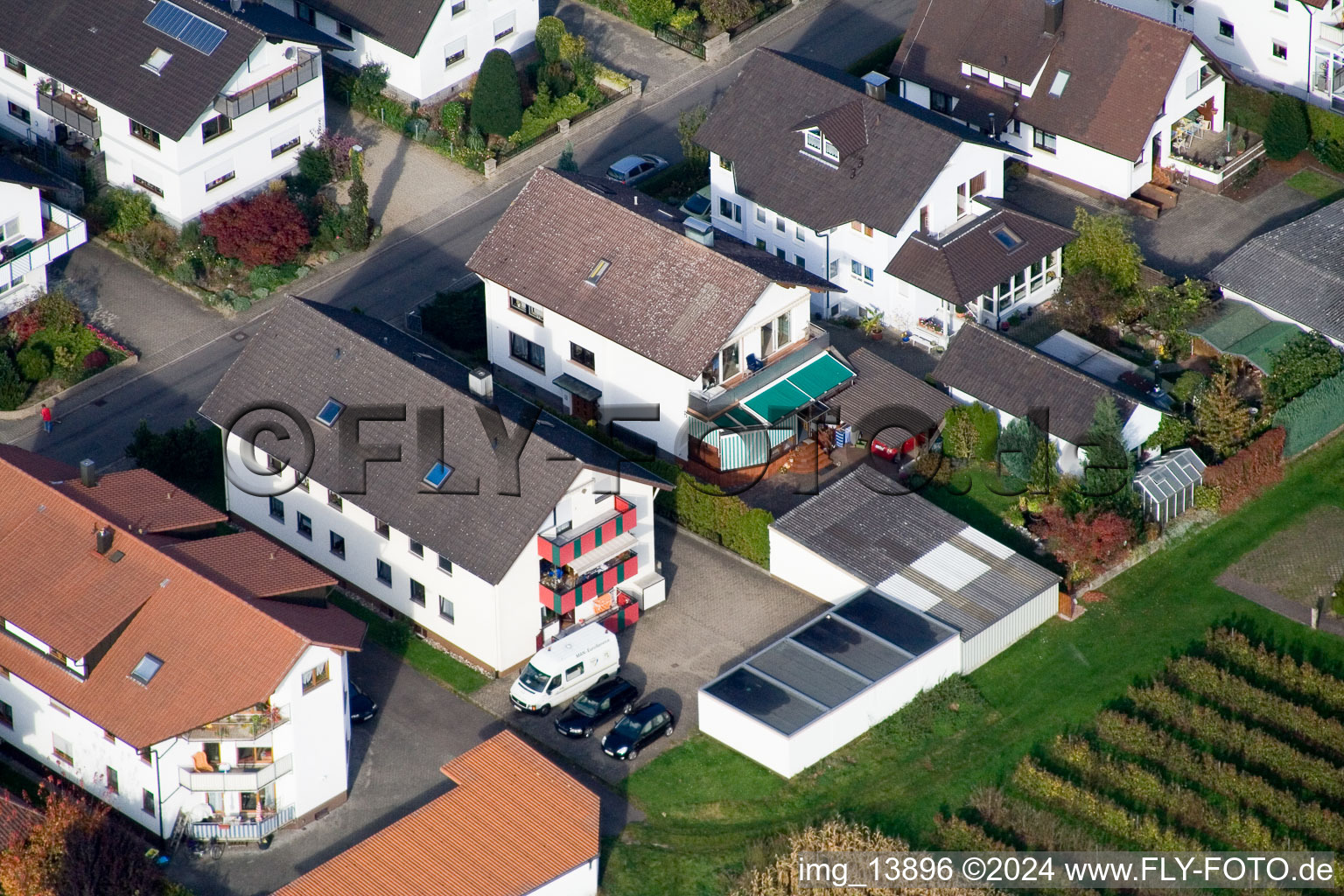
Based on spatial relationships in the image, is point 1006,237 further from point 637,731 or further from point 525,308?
point 637,731

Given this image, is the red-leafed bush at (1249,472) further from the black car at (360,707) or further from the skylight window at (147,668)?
the skylight window at (147,668)

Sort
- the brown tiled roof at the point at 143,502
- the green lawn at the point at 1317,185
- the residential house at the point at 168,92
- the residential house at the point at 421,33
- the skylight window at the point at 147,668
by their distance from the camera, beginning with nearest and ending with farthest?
the skylight window at the point at 147,668 → the brown tiled roof at the point at 143,502 → the residential house at the point at 168,92 → the green lawn at the point at 1317,185 → the residential house at the point at 421,33

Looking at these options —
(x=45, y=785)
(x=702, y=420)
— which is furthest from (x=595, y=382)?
(x=45, y=785)

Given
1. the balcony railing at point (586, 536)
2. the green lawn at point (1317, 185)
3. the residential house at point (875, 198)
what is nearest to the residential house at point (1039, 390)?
the residential house at point (875, 198)

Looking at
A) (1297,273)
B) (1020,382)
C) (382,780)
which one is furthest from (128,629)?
(1297,273)

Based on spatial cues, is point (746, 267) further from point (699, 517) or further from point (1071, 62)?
point (1071, 62)

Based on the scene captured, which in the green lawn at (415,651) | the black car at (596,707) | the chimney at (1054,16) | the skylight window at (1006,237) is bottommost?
the green lawn at (415,651)
